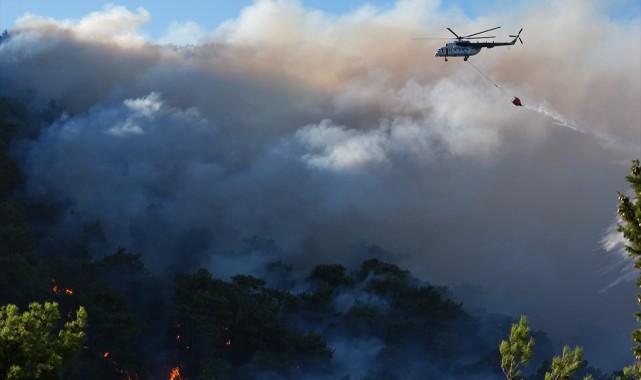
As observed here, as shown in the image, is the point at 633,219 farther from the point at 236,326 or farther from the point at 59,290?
the point at 59,290

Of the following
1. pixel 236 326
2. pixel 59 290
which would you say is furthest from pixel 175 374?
pixel 59 290

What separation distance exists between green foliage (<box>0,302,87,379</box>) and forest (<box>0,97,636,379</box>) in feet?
183

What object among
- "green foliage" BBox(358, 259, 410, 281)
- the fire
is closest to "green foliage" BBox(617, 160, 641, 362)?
the fire

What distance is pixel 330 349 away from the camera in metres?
104

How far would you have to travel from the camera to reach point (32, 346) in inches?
1310

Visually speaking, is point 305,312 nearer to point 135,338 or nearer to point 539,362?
point 135,338

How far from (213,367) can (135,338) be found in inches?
487

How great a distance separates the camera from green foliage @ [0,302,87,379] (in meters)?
32.9

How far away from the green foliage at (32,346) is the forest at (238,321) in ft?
183

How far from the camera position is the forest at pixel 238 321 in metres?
95.4

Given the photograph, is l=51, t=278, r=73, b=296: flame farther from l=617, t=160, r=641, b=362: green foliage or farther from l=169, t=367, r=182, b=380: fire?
l=617, t=160, r=641, b=362: green foliage

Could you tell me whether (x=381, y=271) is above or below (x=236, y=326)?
above

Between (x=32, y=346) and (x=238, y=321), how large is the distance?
70937 millimetres

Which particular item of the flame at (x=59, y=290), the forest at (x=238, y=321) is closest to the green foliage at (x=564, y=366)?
the forest at (x=238, y=321)
